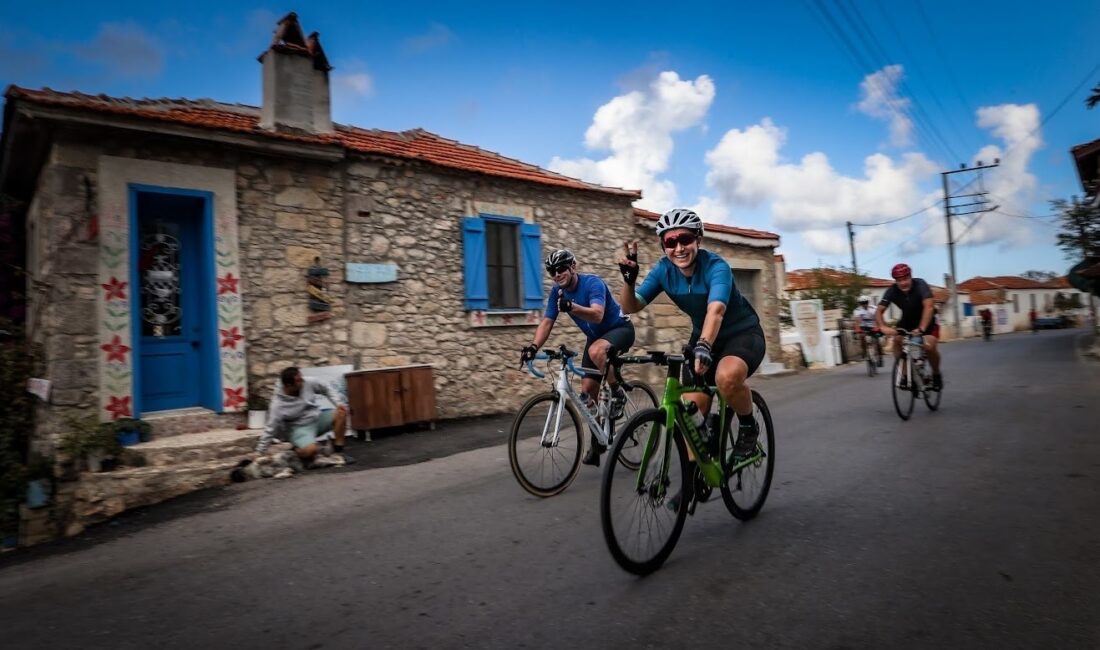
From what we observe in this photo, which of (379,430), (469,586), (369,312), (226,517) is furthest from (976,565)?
(369,312)

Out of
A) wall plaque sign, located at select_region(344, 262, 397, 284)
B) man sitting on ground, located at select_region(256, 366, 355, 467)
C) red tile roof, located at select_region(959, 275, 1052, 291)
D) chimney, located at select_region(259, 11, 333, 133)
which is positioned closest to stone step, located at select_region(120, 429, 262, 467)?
man sitting on ground, located at select_region(256, 366, 355, 467)

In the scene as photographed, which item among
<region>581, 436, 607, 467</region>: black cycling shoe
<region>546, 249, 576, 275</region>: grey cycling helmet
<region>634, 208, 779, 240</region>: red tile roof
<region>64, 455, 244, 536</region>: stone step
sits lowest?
<region>64, 455, 244, 536</region>: stone step

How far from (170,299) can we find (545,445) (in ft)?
19.4

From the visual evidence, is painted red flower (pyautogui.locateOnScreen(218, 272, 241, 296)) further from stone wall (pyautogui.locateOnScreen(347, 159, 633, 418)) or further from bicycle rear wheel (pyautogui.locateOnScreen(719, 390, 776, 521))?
bicycle rear wheel (pyautogui.locateOnScreen(719, 390, 776, 521))

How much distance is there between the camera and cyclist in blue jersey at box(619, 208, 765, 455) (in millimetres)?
3508

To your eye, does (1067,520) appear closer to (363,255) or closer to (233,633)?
(233,633)

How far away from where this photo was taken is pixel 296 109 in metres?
9.52

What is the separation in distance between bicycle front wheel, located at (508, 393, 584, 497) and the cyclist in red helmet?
474 cm

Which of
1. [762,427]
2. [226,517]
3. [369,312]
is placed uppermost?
[369,312]

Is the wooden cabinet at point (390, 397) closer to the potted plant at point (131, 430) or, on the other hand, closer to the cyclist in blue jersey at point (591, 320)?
the potted plant at point (131, 430)

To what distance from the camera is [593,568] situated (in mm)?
3236

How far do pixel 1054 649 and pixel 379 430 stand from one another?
777 cm

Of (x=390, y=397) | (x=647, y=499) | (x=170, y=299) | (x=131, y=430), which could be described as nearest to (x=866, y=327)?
(x=390, y=397)

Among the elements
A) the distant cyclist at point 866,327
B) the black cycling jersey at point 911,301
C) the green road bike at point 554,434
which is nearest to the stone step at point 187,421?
the green road bike at point 554,434
